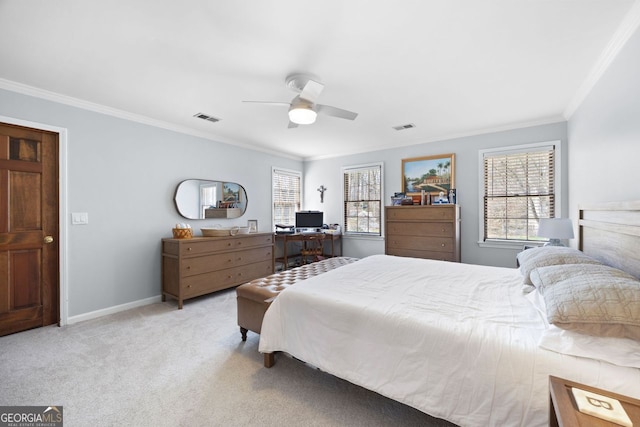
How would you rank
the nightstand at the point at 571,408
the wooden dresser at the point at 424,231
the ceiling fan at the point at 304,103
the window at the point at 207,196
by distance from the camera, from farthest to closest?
the window at the point at 207,196 < the wooden dresser at the point at 424,231 < the ceiling fan at the point at 304,103 < the nightstand at the point at 571,408

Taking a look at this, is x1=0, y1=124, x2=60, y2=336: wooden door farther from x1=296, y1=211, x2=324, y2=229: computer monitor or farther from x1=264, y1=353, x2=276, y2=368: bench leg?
x1=296, y1=211, x2=324, y2=229: computer monitor

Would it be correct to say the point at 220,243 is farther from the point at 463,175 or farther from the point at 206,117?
the point at 463,175

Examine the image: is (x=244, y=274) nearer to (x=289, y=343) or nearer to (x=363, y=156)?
(x=289, y=343)

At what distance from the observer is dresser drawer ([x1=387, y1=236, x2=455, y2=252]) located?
4.04m

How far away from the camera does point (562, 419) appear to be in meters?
0.80

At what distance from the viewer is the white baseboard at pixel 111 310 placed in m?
3.06

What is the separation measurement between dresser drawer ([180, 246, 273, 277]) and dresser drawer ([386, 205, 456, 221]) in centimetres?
228

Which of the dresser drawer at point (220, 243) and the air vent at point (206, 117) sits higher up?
the air vent at point (206, 117)

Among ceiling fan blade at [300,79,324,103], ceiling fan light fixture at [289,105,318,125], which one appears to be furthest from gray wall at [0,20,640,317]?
ceiling fan light fixture at [289,105,318,125]

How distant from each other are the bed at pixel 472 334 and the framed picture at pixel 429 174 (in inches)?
89.3

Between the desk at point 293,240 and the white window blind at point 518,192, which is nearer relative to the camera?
the white window blind at point 518,192

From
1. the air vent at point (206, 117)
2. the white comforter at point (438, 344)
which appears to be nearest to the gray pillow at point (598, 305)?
the white comforter at point (438, 344)

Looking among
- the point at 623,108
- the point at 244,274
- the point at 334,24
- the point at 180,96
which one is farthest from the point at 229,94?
the point at 623,108

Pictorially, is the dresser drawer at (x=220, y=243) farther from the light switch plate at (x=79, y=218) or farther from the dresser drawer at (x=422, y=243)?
the dresser drawer at (x=422, y=243)
